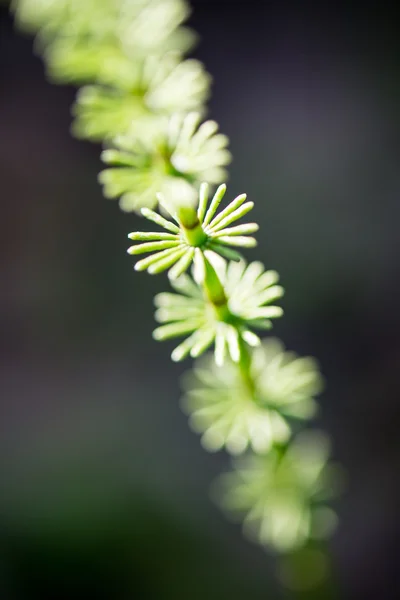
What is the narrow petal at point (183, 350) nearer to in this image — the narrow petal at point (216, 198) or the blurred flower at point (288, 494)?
the narrow petal at point (216, 198)

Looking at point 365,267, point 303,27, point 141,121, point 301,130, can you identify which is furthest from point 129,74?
point 303,27

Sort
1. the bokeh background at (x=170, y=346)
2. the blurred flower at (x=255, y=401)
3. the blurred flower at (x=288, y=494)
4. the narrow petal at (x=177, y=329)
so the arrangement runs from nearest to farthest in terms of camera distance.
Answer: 1. the narrow petal at (x=177, y=329)
2. the blurred flower at (x=255, y=401)
3. the blurred flower at (x=288, y=494)
4. the bokeh background at (x=170, y=346)

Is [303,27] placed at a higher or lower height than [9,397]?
higher

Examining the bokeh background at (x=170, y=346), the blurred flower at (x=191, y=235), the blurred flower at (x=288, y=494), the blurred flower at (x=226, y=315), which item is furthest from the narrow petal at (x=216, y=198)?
the bokeh background at (x=170, y=346)

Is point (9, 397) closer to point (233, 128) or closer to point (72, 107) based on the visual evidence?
point (72, 107)

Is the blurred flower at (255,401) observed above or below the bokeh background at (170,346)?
below

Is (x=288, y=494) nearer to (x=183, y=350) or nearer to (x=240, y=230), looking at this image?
(x=183, y=350)
